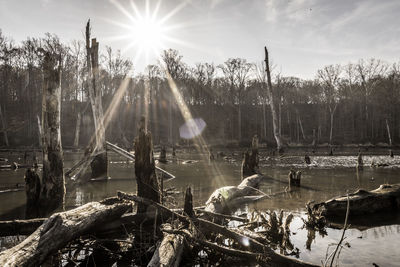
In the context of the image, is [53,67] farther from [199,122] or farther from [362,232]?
[199,122]

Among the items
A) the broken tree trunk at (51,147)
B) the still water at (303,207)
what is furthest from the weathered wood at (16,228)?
the still water at (303,207)

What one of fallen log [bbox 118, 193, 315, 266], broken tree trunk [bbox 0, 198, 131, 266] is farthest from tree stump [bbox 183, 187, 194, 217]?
broken tree trunk [bbox 0, 198, 131, 266]

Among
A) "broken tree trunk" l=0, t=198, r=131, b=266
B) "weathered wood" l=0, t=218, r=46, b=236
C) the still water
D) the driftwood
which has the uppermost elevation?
"broken tree trunk" l=0, t=198, r=131, b=266

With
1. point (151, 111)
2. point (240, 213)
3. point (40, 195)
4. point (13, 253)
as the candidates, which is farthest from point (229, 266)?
point (151, 111)

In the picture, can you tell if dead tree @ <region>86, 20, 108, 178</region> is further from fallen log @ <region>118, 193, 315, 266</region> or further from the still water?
fallen log @ <region>118, 193, 315, 266</region>

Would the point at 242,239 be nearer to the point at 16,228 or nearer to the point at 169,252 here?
the point at 169,252

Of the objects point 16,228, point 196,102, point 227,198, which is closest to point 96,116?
point 227,198

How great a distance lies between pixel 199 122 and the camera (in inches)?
2354

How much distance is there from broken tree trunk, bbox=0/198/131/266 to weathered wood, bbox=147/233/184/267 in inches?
52.9

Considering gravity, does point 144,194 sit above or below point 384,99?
below

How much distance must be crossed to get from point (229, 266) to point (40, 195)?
18.4 ft

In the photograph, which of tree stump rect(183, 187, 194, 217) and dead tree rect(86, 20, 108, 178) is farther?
dead tree rect(86, 20, 108, 178)

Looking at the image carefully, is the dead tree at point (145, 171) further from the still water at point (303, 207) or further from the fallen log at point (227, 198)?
the fallen log at point (227, 198)

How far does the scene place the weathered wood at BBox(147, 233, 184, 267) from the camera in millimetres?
3451
